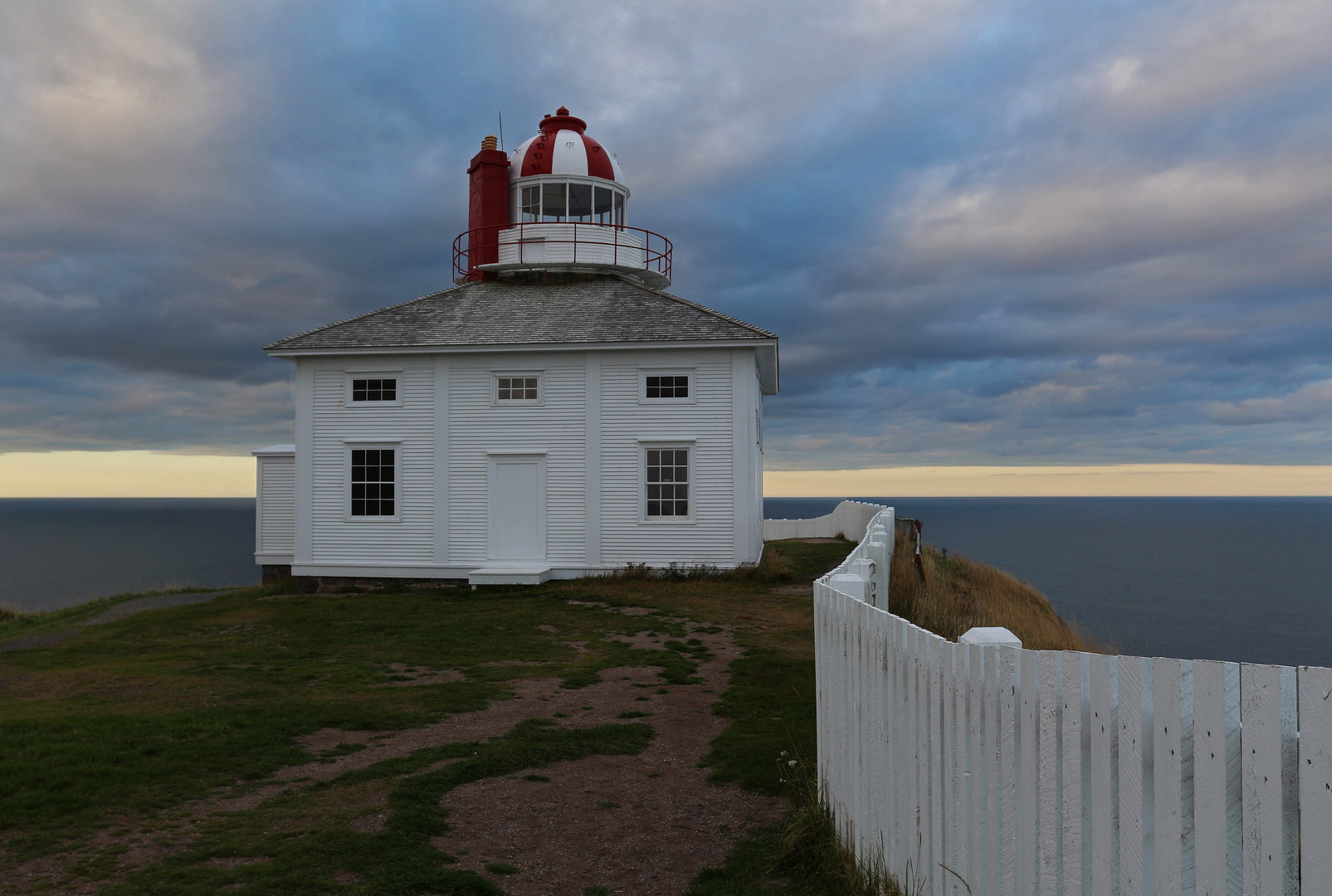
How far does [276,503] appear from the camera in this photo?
20.8m

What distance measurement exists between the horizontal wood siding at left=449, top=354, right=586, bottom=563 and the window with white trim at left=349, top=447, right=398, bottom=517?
1375mm

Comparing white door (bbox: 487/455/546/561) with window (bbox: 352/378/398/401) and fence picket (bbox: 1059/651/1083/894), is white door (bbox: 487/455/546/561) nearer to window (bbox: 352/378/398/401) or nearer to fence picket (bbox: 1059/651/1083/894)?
window (bbox: 352/378/398/401)

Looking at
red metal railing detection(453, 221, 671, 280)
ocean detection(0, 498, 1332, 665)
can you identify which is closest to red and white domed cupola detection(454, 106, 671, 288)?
red metal railing detection(453, 221, 671, 280)

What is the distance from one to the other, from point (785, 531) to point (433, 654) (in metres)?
23.3

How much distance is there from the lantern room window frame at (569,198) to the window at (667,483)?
727 centimetres

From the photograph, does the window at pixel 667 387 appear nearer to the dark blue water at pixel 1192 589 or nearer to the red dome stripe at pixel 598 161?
the red dome stripe at pixel 598 161

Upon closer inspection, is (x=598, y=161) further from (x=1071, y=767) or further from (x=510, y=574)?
(x=1071, y=767)

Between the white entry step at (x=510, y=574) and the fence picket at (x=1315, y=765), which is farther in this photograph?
the white entry step at (x=510, y=574)

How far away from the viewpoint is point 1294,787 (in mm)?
2111

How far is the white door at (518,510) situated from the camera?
18812 mm

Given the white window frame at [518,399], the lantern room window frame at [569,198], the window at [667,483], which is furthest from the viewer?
the lantern room window frame at [569,198]

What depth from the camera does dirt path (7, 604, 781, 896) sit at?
4.86 meters

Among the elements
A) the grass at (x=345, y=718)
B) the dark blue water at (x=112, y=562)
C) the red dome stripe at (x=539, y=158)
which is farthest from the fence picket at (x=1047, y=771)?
the dark blue water at (x=112, y=562)

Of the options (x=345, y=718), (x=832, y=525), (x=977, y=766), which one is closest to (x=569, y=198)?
(x=832, y=525)
